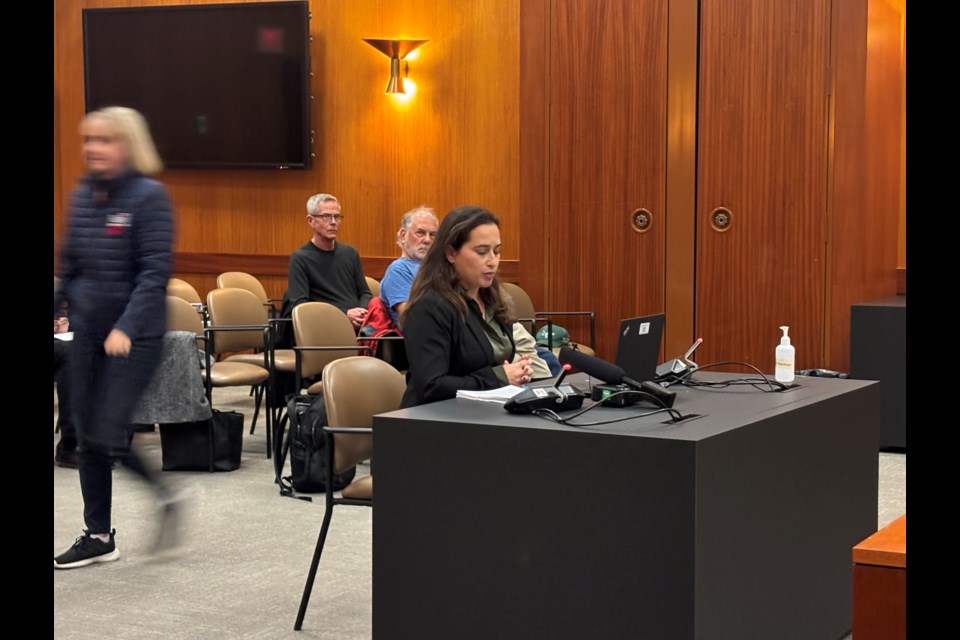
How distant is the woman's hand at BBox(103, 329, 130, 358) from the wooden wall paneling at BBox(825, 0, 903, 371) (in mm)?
4212

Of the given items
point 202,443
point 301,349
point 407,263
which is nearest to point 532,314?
point 407,263

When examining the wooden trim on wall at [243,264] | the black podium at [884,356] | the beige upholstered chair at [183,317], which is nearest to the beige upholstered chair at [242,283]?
the wooden trim on wall at [243,264]

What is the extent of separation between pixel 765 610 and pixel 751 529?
25 cm

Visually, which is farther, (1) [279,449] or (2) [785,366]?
(1) [279,449]

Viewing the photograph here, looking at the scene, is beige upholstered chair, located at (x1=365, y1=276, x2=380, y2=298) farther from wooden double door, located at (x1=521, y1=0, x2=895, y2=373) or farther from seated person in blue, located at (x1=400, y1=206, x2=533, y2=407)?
seated person in blue, located at (x1=400, y1=206, x2=533, y2=407)

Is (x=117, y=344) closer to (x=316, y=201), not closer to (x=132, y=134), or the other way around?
(x=132, y=134)

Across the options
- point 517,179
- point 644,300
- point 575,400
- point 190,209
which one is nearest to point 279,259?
point 190,209

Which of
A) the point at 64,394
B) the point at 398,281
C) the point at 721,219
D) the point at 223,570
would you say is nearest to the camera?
the point at 223,570

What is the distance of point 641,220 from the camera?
23.5ft

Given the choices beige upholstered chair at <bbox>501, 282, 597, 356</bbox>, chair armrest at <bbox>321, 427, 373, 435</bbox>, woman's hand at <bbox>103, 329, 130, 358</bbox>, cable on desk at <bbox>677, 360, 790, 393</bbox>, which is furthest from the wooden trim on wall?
chair armrest at <bbox>321, 427, 373, 435</bbox>

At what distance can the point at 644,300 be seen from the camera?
283 inches

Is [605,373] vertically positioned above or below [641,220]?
below

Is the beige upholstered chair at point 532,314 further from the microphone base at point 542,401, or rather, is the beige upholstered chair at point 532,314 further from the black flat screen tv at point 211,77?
the microphone base at point 542,401

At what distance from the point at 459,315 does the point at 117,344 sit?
1118 millimetres
